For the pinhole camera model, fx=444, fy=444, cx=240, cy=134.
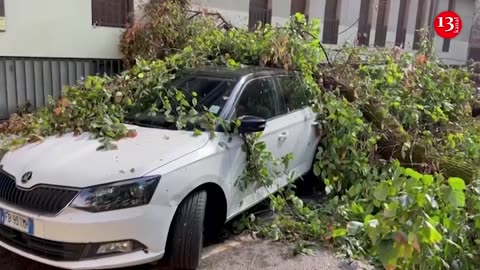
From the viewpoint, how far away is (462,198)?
93.9 inches

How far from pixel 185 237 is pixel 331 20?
1312 cm

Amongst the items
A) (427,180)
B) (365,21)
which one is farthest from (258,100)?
(365,21)

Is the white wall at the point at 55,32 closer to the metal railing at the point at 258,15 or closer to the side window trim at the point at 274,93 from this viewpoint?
the metal railing at the point at 258,15

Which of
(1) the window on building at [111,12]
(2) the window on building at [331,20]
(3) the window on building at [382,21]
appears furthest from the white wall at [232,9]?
(3) the window on building at [382,21]

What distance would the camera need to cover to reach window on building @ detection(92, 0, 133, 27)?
8.62 m

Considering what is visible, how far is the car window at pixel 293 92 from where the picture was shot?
5014mm

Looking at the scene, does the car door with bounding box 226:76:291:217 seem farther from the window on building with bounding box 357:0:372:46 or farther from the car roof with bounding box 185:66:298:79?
the window on building with bounding box 357:0:372:46

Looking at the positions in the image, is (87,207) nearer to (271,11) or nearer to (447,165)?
(447,165)

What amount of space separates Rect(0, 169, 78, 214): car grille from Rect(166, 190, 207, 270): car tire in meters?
0.76

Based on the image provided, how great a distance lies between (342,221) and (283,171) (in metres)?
0.78

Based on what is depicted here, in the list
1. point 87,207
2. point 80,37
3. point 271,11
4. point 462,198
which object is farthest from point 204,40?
point 271,11

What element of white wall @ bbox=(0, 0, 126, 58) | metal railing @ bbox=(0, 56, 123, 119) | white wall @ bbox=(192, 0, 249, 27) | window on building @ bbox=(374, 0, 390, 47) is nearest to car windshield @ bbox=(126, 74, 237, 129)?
metal railing @ bbox=(0, 56, 123, 119)

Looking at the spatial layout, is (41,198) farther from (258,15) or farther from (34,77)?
(258,15)

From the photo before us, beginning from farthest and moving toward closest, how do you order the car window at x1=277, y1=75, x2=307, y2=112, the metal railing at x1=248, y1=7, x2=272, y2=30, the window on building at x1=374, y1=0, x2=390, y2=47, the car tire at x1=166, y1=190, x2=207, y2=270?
the window on building at x1=374, y1=0, x2=390, y2=47
the metal railing at x1=248, y1=7, x2=272, y2=30
the car window at x1=277, y1=75, x2=307, y2=112
the car tire at x1=166, y1=190, x2=207, y2=270
